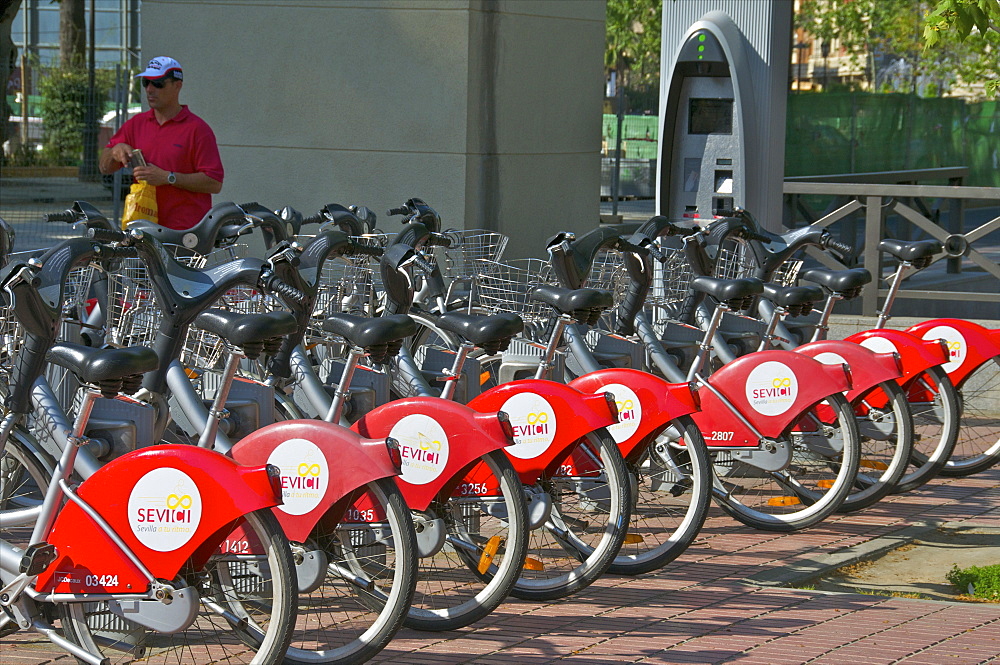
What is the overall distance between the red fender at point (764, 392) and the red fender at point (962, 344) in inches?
58.7

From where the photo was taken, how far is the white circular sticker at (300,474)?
13.2ft

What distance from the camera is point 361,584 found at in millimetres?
4156

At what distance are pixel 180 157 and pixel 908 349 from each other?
3591 mm

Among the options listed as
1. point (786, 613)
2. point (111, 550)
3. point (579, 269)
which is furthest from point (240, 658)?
point (579, 269)

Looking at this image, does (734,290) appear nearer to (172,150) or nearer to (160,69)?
(172,150)

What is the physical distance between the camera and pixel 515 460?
189 inches

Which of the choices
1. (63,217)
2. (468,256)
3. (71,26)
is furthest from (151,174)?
(71,26)

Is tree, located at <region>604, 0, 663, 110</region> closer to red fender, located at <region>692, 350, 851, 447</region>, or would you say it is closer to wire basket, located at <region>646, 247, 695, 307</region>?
wire basket, located at <region>646, 247, 695, 307</region>

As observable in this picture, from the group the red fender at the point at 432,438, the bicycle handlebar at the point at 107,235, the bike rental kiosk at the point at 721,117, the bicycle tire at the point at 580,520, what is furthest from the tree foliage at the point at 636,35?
the red fender at the point at 432,438

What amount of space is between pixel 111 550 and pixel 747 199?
20.4 feet

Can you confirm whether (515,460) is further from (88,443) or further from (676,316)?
(676,316)

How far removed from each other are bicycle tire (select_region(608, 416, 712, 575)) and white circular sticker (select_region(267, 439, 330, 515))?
143 cm

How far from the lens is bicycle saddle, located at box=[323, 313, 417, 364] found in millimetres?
4367

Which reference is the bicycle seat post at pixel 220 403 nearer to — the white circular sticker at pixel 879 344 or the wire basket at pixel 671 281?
the wire basket at pixel 671 281
